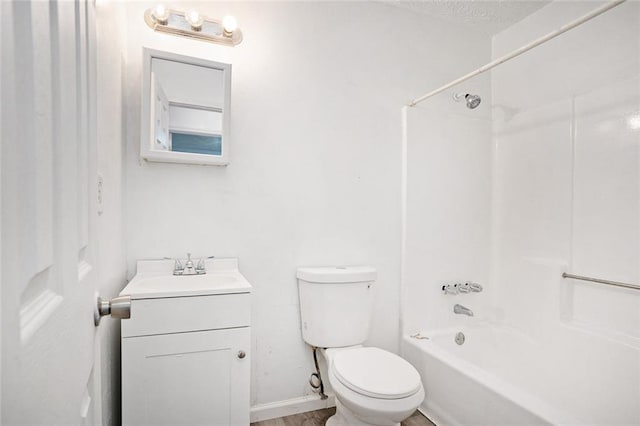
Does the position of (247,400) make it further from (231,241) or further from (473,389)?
(473,389)

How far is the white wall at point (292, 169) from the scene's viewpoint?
5.52ft

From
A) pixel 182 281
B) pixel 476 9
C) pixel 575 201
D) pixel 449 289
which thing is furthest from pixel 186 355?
pixel 476 9

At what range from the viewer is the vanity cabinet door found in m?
1.27

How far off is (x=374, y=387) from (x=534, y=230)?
1481mm

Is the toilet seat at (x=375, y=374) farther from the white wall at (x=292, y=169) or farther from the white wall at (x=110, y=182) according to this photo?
the white wall at (x=110, y=182)

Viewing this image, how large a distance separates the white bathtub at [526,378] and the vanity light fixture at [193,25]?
6.53ft

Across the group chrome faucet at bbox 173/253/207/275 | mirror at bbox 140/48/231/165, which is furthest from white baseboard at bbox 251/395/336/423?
mirror at bbox 140/48/231/165

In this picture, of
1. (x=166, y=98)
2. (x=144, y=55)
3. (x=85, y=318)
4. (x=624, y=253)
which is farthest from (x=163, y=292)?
(x=624, y=253)

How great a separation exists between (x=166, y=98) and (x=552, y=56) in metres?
2.26

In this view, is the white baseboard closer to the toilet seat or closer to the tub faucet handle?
the toilet seat

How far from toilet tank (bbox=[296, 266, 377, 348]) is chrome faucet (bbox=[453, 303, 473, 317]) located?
681 millimetres

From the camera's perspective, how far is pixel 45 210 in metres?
0.34

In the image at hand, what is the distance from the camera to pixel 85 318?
521mm

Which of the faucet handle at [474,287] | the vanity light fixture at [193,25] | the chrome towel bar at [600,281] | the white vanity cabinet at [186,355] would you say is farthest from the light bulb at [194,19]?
the chrome towel bar at [600,281]
